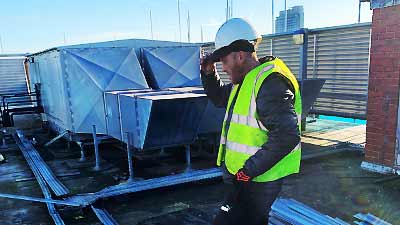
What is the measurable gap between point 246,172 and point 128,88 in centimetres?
493

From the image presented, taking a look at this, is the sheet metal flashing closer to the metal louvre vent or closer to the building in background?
the metal louvre vent

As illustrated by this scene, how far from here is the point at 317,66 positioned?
8.93m

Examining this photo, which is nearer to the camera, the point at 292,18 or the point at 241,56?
the point at 241,56

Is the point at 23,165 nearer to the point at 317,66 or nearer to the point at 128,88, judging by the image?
the point at 128,88

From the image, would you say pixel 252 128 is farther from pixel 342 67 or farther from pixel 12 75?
pixel 12 75

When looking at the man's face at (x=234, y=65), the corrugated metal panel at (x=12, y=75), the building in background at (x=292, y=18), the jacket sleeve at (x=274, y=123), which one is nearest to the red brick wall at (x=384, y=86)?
the man's face at (x=234, y=65)

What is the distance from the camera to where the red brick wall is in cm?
536

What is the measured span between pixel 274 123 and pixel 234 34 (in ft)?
2.20

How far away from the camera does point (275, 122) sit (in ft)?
6.52

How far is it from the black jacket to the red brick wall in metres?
4.17

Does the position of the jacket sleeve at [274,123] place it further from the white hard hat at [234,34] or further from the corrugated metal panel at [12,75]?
the corrugated metal panel at [12,75]

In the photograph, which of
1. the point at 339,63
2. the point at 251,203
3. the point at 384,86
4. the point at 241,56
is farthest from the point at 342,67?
the point at 251,203

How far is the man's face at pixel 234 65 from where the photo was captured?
229cm

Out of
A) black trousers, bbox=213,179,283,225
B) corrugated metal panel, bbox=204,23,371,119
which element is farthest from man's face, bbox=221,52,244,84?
corrugated metal panel, bbox=204,23,371,119
